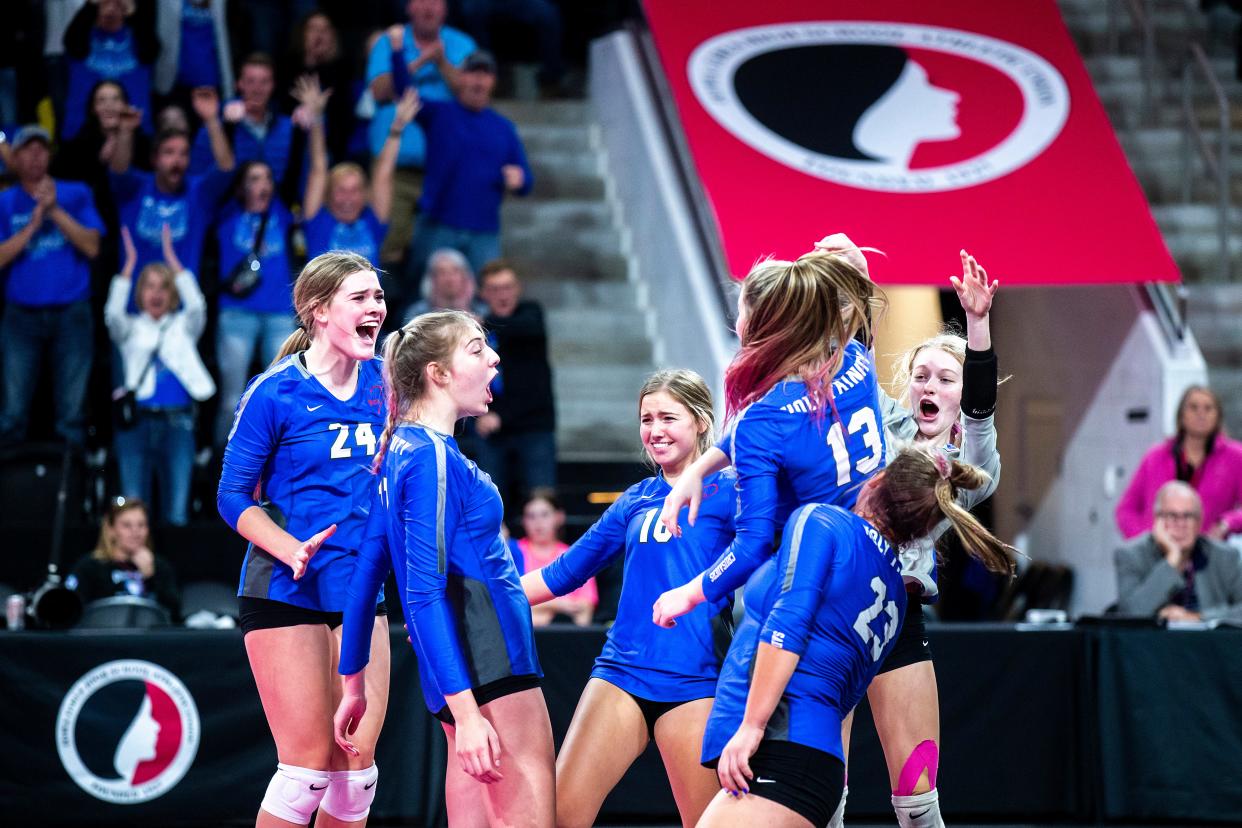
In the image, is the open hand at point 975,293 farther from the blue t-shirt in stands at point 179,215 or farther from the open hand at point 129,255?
the blue t-shirt in stands at point 179,215

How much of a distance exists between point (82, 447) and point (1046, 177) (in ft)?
20.4

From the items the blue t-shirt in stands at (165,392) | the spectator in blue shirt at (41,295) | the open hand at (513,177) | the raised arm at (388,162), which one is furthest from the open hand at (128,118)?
the open hand at (513,177)

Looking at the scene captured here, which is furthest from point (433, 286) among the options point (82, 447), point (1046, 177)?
point (1046, 177)

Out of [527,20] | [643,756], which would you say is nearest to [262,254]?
[643,756]

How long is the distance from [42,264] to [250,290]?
1.22 metres

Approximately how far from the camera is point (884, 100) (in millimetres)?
11070

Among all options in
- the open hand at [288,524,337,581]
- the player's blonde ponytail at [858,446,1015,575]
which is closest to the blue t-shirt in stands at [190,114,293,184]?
the open hand at [288,524,337,581]

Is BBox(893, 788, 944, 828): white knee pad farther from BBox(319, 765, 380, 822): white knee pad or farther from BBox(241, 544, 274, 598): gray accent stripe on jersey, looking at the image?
BBox(241, 544, 274, 598): gray accent stripe on jersey

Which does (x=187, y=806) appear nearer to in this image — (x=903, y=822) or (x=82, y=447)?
(x=82, y=447)

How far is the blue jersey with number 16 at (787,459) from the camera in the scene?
3.84 m

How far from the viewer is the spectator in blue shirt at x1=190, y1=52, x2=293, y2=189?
10031mm

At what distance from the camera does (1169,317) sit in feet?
34.7

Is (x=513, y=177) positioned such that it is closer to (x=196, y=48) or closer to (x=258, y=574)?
(x=196, y=48)

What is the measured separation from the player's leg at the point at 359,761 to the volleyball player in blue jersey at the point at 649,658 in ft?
1.95
